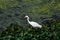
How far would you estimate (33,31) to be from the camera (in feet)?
31.8

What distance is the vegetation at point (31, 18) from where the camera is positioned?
9.29m

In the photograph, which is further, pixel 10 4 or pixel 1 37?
pixel 10 4

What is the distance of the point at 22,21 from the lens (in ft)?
35.7

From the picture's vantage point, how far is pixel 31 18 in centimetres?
1111

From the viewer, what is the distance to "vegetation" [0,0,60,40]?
929 cm

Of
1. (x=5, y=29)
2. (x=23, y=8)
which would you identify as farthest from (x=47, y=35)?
(x=23, y=8)

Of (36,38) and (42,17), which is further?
(42,17)

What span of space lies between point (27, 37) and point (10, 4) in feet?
9.59

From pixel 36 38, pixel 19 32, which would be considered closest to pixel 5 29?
pixel 19 32

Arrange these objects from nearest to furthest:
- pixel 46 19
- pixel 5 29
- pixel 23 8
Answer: pixel 5 29 < pixel 46 19 < pixel 23 8

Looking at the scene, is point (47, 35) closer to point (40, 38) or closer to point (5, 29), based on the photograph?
point (40, 38)

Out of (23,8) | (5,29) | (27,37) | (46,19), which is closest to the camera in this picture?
(27,37)

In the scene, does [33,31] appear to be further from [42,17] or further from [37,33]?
[42,17]

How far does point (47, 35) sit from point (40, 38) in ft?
0.79
